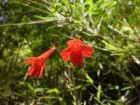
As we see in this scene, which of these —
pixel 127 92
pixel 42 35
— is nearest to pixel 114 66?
pixel 127 92

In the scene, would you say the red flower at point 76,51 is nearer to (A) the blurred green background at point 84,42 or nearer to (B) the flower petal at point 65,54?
(B) the flower petal at point 65,54

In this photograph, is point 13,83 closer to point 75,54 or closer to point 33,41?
point 33,41

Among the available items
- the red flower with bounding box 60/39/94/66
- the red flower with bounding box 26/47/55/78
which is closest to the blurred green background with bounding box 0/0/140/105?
the red flower with bounding box 26/47/55/78

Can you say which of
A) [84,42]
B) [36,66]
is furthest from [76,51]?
[84,42]

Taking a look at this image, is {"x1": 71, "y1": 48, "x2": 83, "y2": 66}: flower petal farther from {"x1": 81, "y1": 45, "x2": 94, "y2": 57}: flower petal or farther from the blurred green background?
the blurred green background

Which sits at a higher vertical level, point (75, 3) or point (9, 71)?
point (75, 3)
